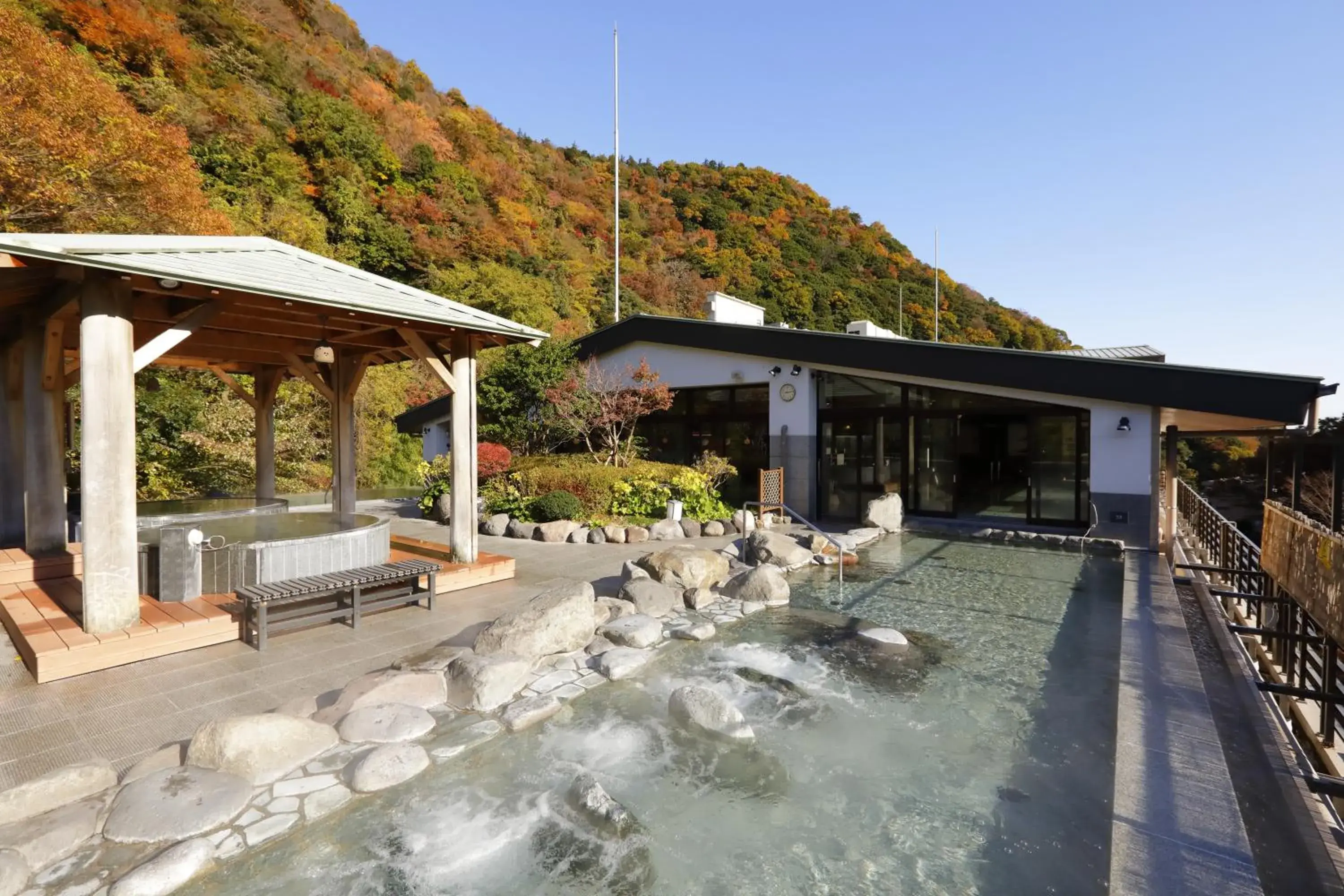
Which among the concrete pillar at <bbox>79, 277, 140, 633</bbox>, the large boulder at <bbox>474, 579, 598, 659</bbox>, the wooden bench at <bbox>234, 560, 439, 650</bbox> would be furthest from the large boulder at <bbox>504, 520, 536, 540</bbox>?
the concrete pillar at <bbox>79, 277, 140, 633</bbox>

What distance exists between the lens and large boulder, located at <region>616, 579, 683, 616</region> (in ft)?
19.9

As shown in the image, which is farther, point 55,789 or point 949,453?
point 949,453

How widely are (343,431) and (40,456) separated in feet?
9.79

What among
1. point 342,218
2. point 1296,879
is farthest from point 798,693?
point 342,218

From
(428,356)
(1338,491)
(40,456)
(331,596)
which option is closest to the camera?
(1338,491)

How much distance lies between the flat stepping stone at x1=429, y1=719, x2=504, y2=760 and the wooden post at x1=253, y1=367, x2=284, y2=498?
26.1 feet

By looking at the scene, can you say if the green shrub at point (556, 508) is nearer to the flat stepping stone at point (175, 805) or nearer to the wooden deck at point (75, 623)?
the wooden deck at point (75, 623)

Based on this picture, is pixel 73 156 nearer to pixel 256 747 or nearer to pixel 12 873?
pixel 256 747

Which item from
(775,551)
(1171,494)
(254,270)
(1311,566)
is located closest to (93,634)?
(254,270)

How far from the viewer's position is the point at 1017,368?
10.3 metres

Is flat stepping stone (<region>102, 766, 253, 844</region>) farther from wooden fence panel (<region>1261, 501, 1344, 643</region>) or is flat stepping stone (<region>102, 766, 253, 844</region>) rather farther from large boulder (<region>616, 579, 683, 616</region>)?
wooden fence panel (<region>1261, 501, 1344, 643</region>)

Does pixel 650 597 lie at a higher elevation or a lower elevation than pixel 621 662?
higher

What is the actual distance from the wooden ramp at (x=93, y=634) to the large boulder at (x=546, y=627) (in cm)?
218

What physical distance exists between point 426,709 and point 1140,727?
4336mm
